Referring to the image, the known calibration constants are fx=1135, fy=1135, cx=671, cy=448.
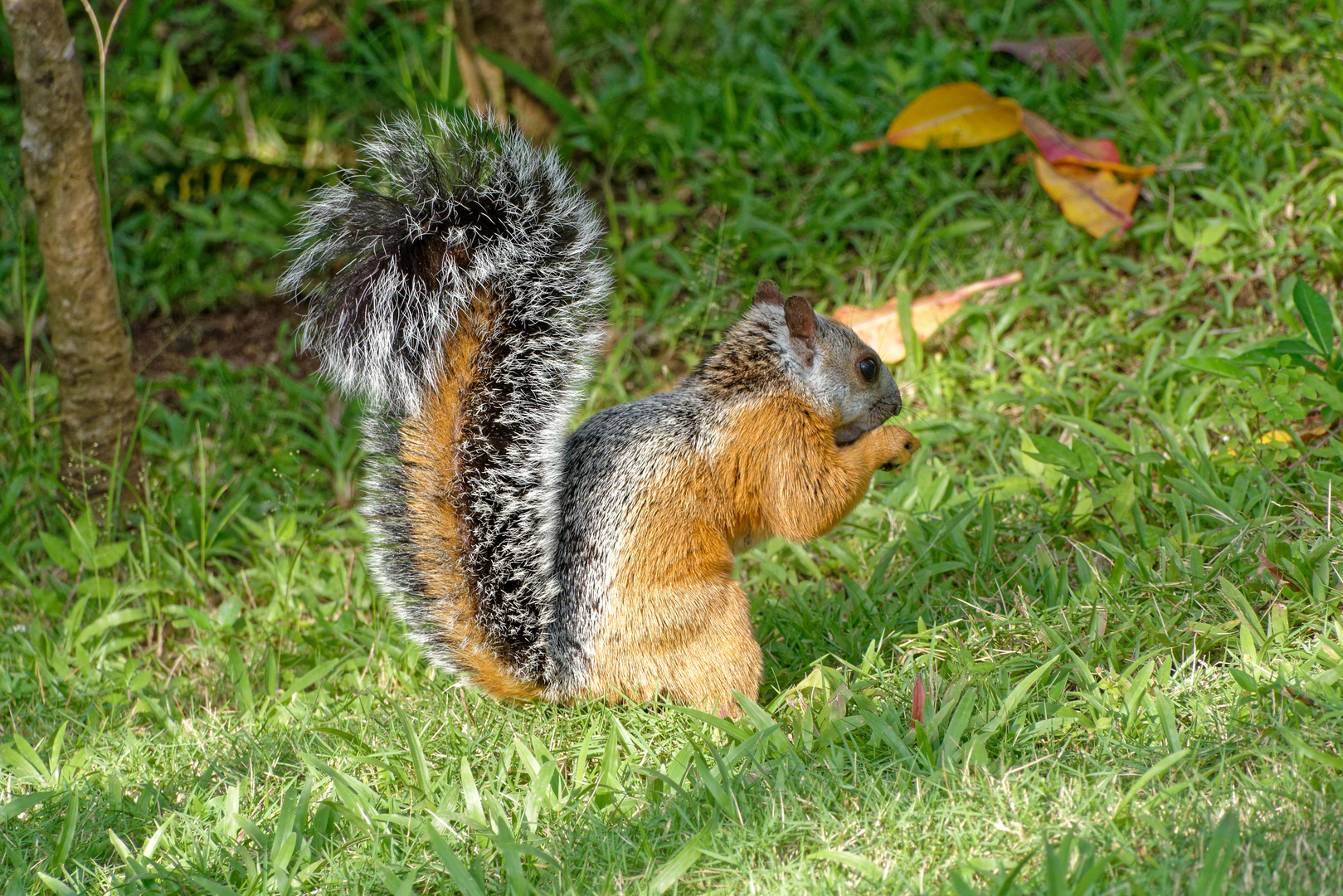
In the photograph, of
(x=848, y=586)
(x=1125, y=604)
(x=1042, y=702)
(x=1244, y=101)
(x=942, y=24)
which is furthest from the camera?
(x=942, y=24)

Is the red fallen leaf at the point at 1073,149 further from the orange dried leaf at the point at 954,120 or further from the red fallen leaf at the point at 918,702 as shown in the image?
the red fallen leaf at the point at 918,702

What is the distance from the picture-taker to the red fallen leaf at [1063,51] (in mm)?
5090

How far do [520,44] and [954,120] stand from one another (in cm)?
207

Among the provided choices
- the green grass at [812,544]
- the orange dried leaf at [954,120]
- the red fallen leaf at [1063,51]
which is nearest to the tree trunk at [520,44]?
the green grass at [812,544]

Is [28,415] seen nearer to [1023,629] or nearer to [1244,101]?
[1023,629]

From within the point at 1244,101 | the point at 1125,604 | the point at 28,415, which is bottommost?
the point at 1125,604

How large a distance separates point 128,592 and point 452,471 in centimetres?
163

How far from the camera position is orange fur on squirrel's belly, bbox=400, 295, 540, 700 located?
8.95 feet

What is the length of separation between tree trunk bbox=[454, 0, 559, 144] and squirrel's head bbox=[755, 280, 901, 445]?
2.56 meters

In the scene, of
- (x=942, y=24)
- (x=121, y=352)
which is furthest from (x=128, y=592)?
(x=942, y=24)

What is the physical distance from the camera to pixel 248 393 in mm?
4742

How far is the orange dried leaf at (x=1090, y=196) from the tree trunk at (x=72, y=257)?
351 cm

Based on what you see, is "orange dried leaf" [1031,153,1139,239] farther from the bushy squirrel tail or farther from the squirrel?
the bushy squirrel tail

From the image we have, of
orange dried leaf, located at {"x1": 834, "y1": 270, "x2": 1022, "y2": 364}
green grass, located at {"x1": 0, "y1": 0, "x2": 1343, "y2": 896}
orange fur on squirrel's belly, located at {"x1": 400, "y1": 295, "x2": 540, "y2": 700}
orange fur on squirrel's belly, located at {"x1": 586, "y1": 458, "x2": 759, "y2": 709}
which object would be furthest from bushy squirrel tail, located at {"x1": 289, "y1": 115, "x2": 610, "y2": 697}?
orange dried leaf, located at {"x1": 834, "y1": 270, "x2": 1022, "y2": 364}
